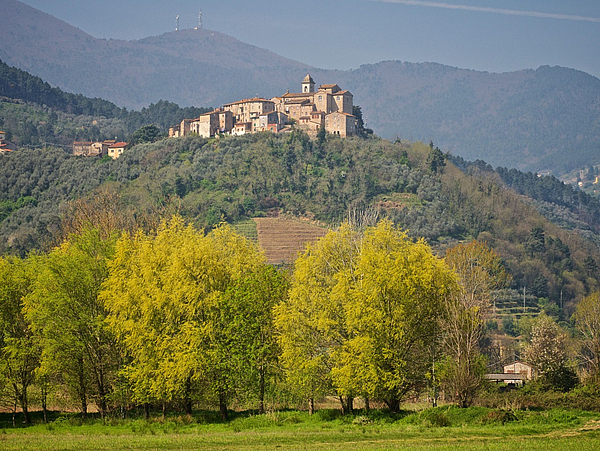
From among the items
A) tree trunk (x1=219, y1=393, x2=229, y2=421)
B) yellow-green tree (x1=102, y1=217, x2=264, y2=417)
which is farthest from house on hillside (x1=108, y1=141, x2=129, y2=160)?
tree trunk (x1=219, y1=393, x2=229, y2=421)

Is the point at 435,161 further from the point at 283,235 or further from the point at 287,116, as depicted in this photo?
the point at 283,235

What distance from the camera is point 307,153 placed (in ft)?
501

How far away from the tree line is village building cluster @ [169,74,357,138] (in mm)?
120166

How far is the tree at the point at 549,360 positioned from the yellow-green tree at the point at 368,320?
33.0 ft

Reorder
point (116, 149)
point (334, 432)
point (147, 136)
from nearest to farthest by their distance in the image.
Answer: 1. point (334, 432)
2. point (116, 149)
3. point (147, 136)

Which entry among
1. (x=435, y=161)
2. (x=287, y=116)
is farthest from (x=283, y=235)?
(x=287, y=116)

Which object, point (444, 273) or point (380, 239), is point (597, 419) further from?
point (380, 239)

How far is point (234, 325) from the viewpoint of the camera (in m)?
35.5

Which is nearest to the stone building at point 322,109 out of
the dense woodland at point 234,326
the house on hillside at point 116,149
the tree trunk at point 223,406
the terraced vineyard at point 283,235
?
the terraced vineyard at point 283,235

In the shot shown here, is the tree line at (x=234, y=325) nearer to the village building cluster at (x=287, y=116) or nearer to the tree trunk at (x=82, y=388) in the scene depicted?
the tree trunk at (x=82, y=388)

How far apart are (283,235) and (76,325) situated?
8938 centimetres

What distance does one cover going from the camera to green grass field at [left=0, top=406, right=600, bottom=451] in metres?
26.0

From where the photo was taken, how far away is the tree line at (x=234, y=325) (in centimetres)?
3372

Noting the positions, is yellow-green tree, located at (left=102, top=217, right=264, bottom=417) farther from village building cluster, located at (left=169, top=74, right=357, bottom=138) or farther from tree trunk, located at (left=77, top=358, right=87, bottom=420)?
village building cluster, located at (left=169, top=74, right=357, bottom=138)
